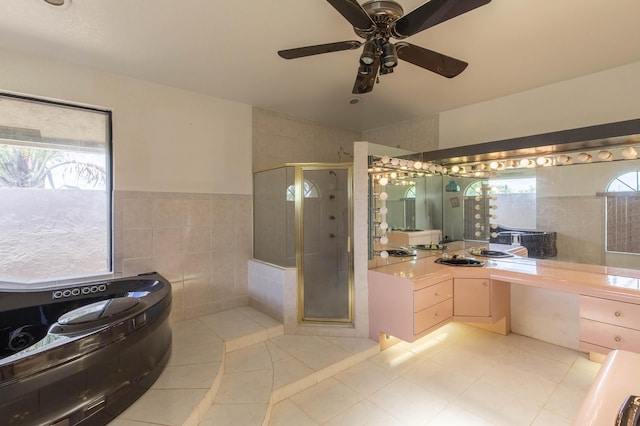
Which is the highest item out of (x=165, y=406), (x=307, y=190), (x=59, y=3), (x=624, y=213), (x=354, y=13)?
(x=59, y=3)

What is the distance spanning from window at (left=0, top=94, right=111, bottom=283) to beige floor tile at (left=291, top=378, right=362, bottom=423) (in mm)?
2095

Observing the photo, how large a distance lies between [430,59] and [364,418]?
227cm

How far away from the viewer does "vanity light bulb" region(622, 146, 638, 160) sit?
87.6 inches

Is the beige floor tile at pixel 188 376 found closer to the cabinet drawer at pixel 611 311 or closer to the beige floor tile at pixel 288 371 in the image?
the beige floor tile at pixel 288 371

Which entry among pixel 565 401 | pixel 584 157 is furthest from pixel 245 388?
pixel 584 157

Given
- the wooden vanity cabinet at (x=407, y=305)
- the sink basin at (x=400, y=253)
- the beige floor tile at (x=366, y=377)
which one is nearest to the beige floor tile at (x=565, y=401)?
the wooden vanity cabinet at (x=407, y=305)

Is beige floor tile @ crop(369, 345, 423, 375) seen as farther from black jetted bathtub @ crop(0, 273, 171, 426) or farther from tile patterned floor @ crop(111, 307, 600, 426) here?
black jetted bathtub @ crop(0, 273, 171, 426)

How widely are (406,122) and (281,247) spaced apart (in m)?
2.41

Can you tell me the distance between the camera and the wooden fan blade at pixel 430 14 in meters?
1.24

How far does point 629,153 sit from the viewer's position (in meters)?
2.25

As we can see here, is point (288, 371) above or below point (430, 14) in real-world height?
below

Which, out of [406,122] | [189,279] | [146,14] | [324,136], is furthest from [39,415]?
[406,122]

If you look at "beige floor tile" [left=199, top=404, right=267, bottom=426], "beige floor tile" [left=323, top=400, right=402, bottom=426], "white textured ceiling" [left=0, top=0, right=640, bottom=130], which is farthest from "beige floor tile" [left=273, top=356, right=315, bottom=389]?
"white textured ceiling" [left=0, top=0, right=640, bottom=130]

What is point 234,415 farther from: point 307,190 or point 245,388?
point 307,190
